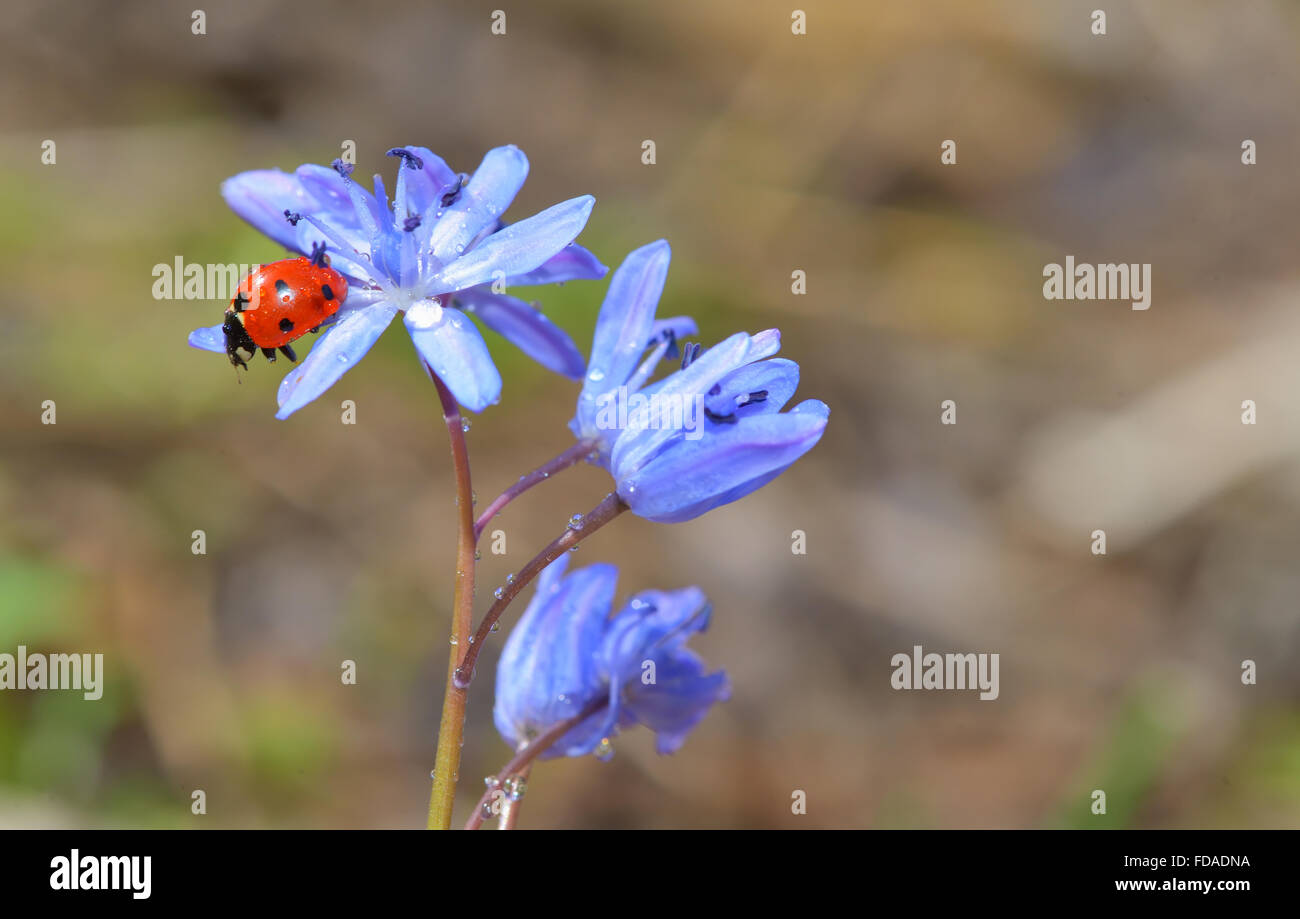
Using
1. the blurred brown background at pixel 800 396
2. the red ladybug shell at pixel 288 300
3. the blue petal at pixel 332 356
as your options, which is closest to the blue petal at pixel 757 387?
the blue petal at pixel 332 356

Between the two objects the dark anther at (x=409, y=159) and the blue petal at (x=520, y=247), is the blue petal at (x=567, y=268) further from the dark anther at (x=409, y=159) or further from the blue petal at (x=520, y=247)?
the dark anther at (x=409, y=159)

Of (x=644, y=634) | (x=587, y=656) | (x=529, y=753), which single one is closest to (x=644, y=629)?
(x=644, y=634)

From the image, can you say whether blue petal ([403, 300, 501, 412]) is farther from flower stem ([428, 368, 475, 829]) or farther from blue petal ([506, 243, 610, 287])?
blue petal ([506, 243, 610, 287])

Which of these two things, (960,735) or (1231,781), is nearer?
(1231,781)

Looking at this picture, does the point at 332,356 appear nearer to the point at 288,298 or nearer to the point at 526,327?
the point at 288,298

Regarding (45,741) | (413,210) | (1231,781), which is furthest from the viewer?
(1231,781)
